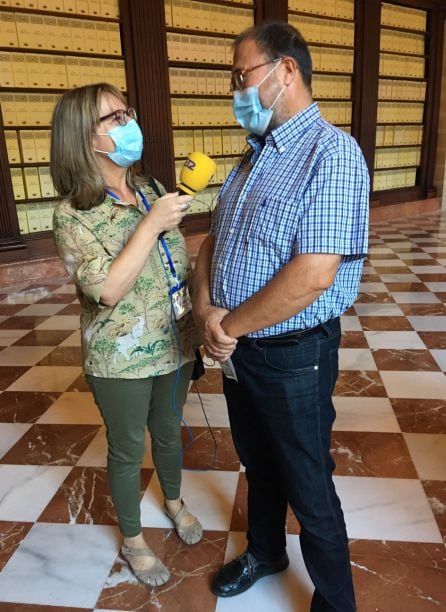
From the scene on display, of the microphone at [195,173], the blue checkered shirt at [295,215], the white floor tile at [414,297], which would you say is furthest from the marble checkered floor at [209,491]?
the microphone at [195,173]

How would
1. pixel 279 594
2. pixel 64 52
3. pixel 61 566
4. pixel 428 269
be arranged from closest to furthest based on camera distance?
pixel 279 594, pixel 61 566, pixel 64 52, pixel 428 269

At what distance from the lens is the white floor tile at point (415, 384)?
256cm

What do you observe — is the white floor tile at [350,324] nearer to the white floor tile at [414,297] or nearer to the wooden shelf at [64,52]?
the white floor tile at [414,297]

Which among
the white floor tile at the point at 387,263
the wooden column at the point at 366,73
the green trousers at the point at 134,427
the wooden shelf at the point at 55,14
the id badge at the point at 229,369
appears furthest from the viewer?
the wooden column at the point at 366,73

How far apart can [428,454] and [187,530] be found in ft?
3.32

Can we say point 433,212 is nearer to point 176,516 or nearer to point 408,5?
point 408,5

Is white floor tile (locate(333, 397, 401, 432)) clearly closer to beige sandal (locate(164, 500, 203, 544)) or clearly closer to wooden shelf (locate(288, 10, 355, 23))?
beige sandal (locate(164, 500, 203, 544))

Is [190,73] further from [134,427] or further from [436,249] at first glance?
[134,427]

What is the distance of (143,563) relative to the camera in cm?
155

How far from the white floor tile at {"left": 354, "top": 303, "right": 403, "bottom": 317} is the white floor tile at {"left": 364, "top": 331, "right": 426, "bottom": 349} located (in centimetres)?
37

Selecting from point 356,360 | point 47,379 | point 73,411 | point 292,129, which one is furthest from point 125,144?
point 356,360

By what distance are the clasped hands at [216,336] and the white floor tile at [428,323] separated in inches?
101

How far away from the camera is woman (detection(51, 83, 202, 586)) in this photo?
1.26m

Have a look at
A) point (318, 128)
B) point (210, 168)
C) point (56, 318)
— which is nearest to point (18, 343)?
point (56, 318)
